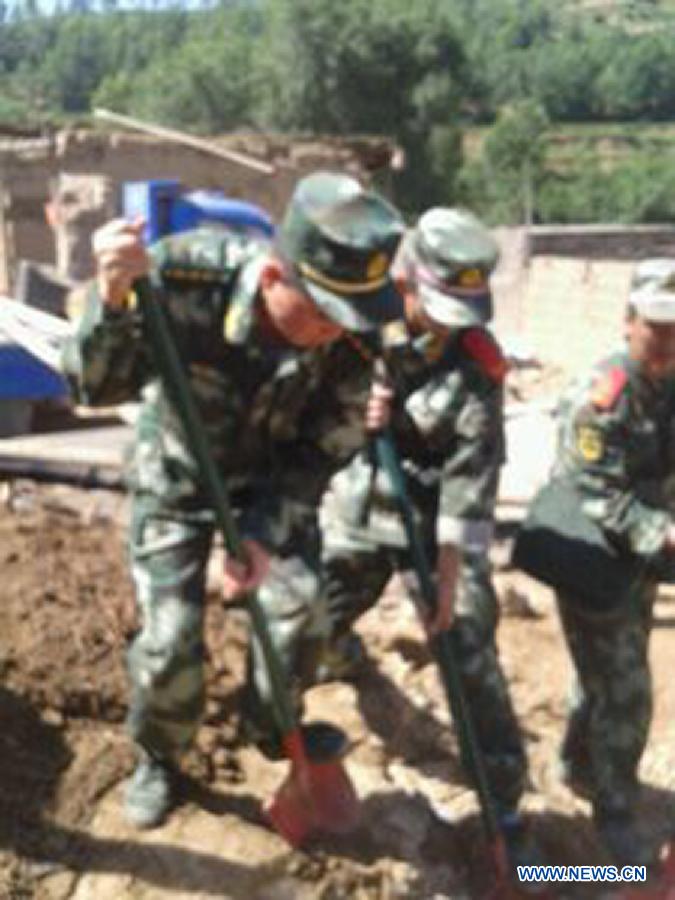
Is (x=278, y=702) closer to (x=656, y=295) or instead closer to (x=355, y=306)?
(x=355, y=306)

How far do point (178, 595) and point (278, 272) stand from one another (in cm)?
85

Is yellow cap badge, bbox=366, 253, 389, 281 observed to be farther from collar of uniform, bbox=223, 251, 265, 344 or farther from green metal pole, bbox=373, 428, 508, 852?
green metal pole, bbox=373, 428, 508, 852

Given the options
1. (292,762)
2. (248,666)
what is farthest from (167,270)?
(292,762)

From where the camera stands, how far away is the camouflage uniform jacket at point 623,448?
3.56 m

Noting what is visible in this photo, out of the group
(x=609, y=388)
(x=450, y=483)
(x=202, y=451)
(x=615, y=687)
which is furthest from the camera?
(x=615, y=687)

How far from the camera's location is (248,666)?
3520 mm

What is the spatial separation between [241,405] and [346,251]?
576mm

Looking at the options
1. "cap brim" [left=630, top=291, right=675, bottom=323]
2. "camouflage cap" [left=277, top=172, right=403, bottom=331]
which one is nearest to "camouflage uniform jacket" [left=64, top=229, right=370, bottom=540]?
"camouflage cap" [left=277, top=172, right=403, bottom=331]

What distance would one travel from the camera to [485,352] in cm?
380

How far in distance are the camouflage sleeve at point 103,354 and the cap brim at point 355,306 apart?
41 centimetres

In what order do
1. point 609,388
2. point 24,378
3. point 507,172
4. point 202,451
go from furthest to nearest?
point 507,172
point 24,378
point 609,388
point 202,451

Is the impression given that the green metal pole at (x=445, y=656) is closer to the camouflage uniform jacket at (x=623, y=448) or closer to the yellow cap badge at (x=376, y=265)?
the camouflage uniform jacket at (x=623, y=448)

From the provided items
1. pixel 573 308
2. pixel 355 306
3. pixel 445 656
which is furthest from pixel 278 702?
pixel 573 308

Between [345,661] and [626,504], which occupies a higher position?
[626,504]
